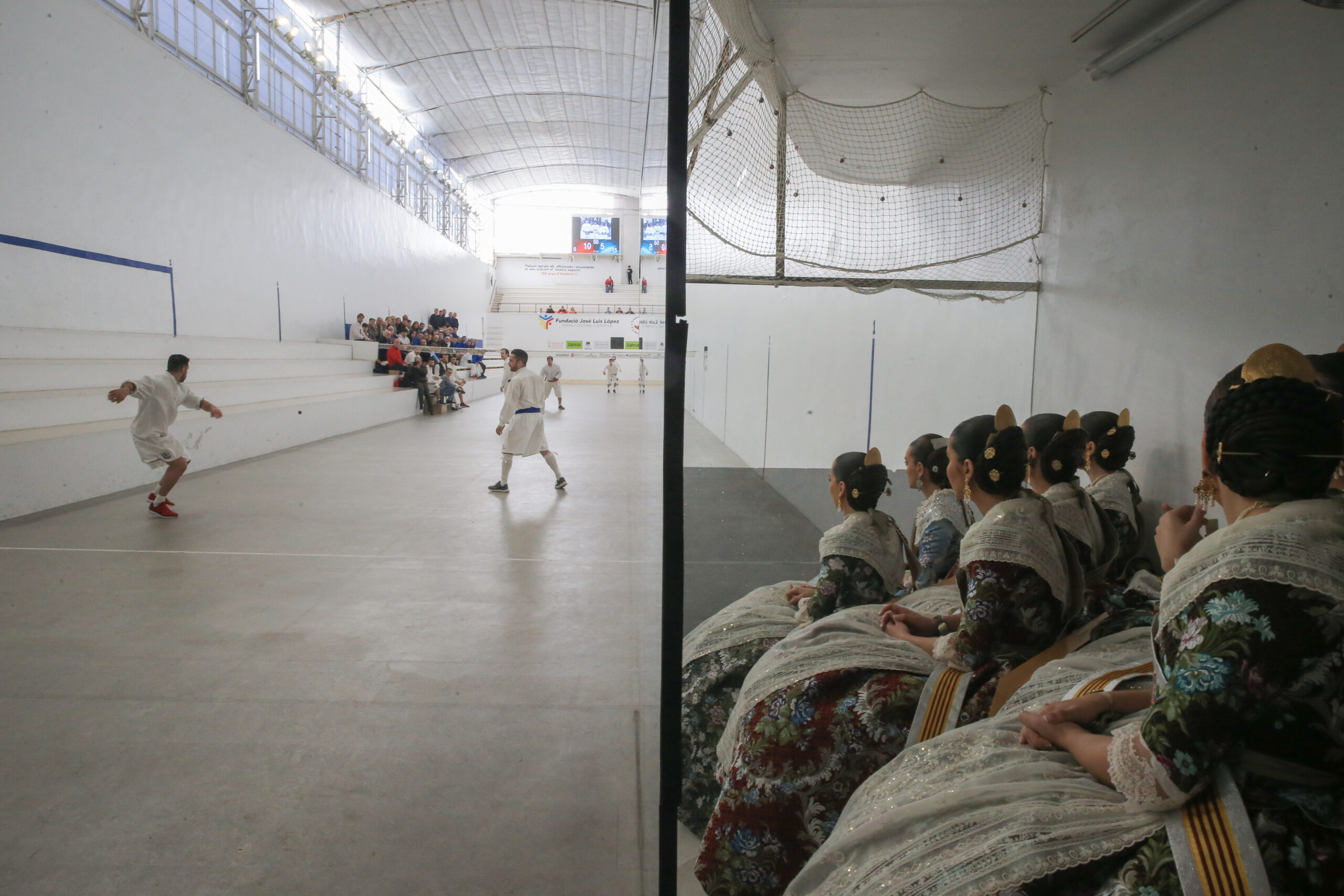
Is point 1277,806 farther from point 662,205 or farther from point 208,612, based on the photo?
point 208,612

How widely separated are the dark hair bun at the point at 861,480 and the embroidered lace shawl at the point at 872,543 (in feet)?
0.09

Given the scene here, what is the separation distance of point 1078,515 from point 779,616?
0.78 m

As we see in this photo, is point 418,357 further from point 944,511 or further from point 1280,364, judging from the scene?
point 1280,364

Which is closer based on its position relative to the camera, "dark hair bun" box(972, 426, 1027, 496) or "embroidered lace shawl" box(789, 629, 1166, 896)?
"embroidered lace shawl" box(789, 629, 1166, 896)

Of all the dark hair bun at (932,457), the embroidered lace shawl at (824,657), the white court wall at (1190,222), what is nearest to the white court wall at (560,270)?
the white court wall at (1190,222)

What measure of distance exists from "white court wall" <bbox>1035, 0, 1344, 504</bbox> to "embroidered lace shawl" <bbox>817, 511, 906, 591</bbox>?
1398 millimetres

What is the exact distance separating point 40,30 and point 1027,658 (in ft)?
29.6

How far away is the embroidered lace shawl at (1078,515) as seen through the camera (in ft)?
6.29

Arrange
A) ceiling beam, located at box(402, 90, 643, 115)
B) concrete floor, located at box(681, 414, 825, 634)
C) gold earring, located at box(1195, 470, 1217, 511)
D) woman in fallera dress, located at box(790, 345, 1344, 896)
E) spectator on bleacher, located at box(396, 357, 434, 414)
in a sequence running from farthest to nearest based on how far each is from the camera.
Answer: ceiling beam, located at box(402, 90, 643, 115), spectator on bleacher, located at box(396, 357, 434, 414), concrete floor, located at box(681, 414, 825, 634), gold earring, located at box(1195, 470, 1217, 511), woman in fallera dress, located at box(790, 345, 1344, 896)

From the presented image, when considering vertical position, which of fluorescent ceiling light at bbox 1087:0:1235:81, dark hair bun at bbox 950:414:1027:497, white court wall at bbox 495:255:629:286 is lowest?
dark hair bun at bbox 950:414:1027:497

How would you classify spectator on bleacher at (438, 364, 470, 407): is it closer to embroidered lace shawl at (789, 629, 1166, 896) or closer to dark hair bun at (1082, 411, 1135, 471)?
dark hair bun at (1082, 411, 1135, 471)

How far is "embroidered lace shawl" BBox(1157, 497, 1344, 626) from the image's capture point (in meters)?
0.81

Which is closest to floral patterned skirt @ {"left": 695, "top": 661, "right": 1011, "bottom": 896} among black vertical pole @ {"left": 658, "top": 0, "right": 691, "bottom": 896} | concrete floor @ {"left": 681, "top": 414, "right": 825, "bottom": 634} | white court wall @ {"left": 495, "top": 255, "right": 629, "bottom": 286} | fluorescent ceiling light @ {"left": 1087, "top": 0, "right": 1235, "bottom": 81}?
black vertical pole @ {"left": 658, "top": 0, "right": 691, "bottom": 896}

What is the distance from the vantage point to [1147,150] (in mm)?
3074
